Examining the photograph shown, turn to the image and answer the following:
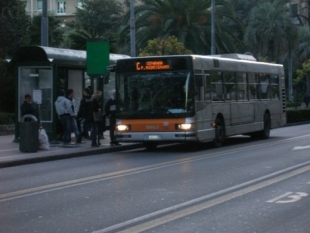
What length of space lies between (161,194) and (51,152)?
9.68 meters

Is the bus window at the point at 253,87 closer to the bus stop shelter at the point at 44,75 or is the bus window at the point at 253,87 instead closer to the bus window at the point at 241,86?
the bus window at the point at 241,86

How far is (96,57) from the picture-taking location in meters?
25.5

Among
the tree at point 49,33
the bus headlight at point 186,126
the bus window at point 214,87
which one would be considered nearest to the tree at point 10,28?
the tree at point 49,33

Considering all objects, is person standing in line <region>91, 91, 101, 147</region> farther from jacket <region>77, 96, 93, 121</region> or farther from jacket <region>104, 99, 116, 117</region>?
jacket <region>104, 99, 116, 117</region>

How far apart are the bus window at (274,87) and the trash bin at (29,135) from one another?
454 inches

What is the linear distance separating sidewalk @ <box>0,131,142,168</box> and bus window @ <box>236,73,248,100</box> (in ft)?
12.9

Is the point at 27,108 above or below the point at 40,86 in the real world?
below

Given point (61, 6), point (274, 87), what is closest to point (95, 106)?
point (274, 87)

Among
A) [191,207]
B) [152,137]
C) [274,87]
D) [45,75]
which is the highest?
[45,75]

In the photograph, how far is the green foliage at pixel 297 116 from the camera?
152ft

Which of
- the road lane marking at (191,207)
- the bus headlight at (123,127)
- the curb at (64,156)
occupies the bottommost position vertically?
the road lane marking at (191,207)

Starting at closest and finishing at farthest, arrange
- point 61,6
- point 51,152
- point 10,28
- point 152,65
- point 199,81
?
point 51,152 < point 199,81 < point 152,65 < point 10,28 < point 61,6

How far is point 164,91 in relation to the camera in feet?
76.1

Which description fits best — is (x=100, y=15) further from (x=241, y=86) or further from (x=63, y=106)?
(x=63, y=106)
